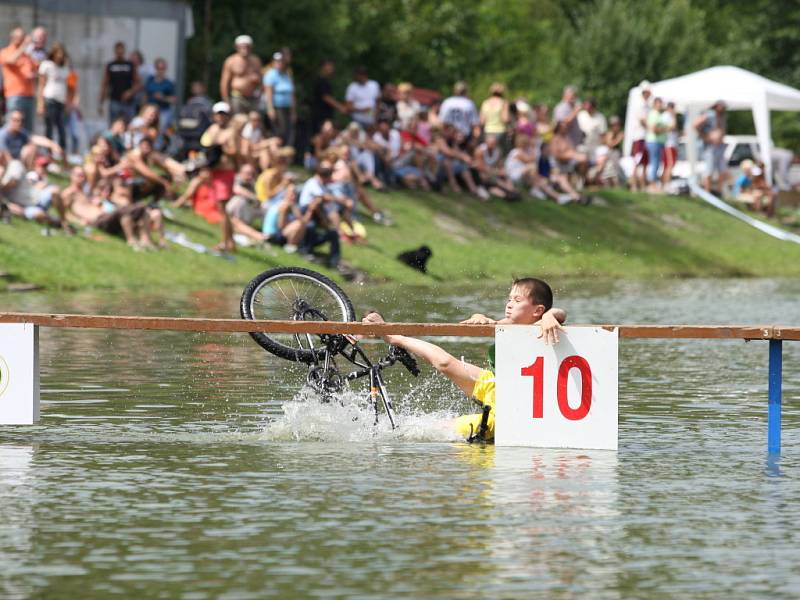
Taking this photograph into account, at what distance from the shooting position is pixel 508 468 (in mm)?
11141

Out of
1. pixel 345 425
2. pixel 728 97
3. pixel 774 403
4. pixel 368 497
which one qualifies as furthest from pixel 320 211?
pixel 368 497

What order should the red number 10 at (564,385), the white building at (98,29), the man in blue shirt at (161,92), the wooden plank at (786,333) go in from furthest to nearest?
1. the white building at (98,29)
2. the man in blue shirt at (161,92)
3. the red number 10 at (564,385)
4. the wooden plank at (786,333)

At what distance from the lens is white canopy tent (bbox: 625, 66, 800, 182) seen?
141 feet

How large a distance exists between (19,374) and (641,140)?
95.0 ft

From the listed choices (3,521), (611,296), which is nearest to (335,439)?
(3,521)

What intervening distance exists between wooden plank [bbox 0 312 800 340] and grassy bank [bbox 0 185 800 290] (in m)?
12.8

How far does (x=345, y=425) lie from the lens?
1255cm

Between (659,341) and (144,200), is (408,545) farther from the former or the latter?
(144,200)

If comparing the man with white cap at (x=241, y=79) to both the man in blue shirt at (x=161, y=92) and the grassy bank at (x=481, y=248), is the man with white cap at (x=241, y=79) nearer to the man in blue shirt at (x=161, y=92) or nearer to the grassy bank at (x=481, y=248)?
the man in blue shirt at (x=161, y=92)

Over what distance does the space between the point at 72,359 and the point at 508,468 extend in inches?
291

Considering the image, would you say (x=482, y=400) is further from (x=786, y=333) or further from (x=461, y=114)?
(x=461, y=114)

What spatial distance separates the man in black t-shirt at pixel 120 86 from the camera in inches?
1265

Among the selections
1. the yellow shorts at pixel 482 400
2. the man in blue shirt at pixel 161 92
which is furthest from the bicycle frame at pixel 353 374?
the man in blue shirt at pixel 161 92

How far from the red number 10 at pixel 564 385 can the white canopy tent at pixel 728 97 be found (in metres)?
31.1
